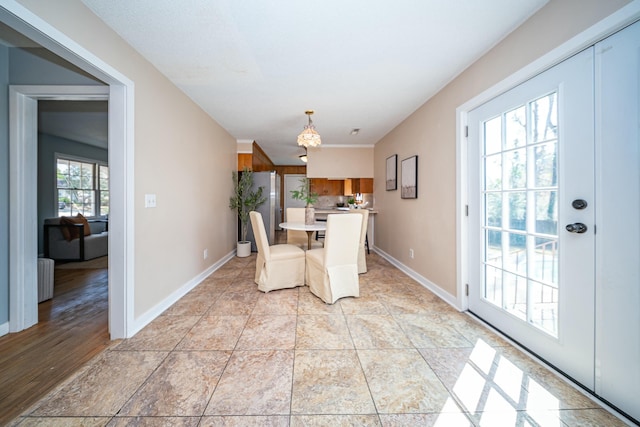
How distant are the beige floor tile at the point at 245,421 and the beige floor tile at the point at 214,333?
0.57m

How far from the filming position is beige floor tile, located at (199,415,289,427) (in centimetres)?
113

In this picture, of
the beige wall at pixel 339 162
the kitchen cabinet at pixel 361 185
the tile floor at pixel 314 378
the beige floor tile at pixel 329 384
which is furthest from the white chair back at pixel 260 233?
the kitchen cabinet at pixel 361 185

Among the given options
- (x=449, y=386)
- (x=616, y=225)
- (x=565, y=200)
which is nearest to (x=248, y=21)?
(x=565, y=200)

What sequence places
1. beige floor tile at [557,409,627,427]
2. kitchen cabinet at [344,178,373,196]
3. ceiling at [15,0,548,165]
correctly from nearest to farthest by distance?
beige floor tile at [557,409,627,427]
ceiling at [15,0,548,165]
kitchen cabinet at [344,178,373,196]

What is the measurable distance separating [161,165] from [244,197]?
2.52 meters

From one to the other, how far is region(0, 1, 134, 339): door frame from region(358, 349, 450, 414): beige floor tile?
6.27ft

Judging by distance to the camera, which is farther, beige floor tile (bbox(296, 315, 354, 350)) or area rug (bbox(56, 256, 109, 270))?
area rug (bbox(56, 256, 109, 270))

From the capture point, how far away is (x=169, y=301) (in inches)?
94.9

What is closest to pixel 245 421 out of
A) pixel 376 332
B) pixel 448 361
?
pixel 376 332

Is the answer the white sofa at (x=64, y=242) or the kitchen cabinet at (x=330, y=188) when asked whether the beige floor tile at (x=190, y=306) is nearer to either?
the white sofa at (x=64, y=242)

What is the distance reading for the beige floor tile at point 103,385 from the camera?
1.21m

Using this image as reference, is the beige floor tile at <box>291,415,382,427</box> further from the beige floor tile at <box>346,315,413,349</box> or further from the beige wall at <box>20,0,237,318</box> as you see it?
the beige wall at <box>20,0,237,318</box>

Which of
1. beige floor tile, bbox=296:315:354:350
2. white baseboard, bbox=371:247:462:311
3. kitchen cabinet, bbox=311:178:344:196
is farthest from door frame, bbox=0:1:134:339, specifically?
kitchen cabinet, bbox=311:178:344:196

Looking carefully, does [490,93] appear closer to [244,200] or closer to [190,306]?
[190,306]
